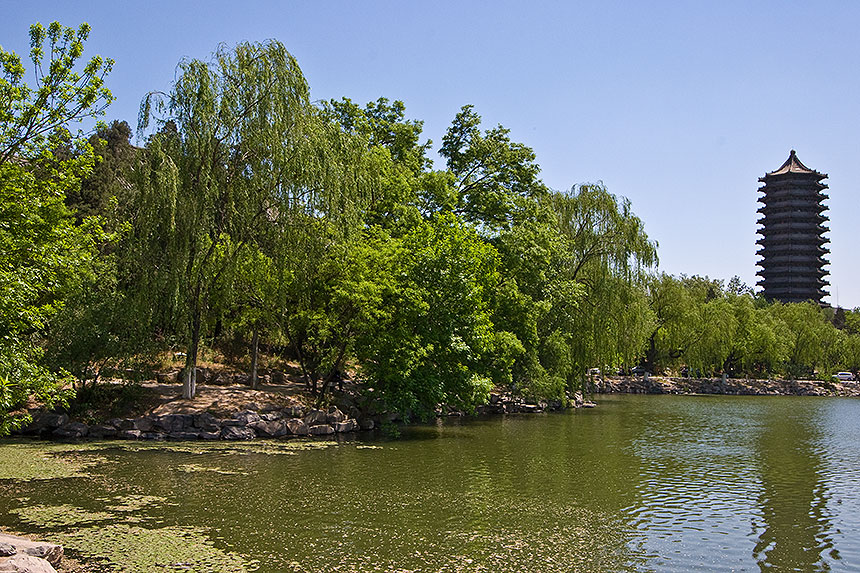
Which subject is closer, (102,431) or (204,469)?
(204,469)

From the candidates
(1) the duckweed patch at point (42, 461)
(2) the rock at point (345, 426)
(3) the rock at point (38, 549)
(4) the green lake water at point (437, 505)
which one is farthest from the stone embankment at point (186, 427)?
(3) the rock at point (38, 549)

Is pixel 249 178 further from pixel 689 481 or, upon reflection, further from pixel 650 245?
pixel 650 245

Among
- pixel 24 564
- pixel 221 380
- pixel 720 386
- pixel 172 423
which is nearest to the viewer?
pixel 24 564

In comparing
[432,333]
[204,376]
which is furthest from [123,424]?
[432,333]

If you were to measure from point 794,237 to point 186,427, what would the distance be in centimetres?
8001

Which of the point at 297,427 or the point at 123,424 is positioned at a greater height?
the point at 123,424

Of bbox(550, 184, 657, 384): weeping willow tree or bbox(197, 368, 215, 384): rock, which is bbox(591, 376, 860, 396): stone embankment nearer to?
bbox(550, 184, 657, 384): weeping willow tree

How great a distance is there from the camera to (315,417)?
64.0ft

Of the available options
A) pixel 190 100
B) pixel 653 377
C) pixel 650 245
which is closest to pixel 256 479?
pixel 190 100

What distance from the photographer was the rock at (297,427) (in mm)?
18828

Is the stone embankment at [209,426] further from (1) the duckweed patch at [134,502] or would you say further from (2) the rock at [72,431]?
(1) the duckweed patch at [134,502]

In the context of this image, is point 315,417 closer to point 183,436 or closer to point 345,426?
point 345,426

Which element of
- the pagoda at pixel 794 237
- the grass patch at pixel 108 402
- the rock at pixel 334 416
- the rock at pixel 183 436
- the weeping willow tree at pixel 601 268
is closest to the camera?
the rock at pixel 183 436

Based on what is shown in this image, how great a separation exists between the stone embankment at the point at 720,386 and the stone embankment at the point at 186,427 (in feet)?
99.8
